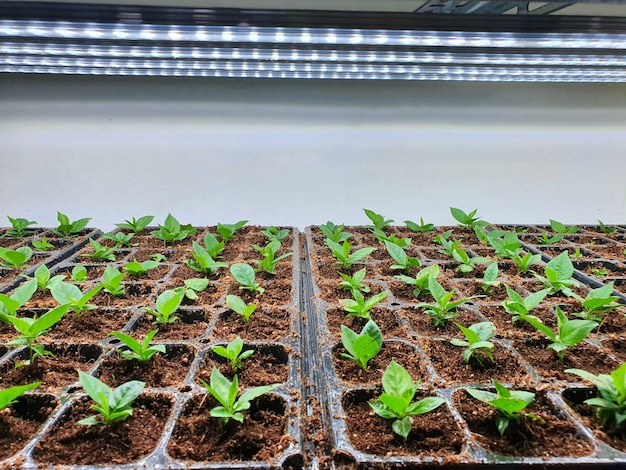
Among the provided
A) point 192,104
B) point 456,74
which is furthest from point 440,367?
point 192,104

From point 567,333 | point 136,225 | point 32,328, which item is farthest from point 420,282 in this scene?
point 136,225

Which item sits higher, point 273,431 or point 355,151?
point 355,151

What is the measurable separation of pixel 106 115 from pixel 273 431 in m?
1.83

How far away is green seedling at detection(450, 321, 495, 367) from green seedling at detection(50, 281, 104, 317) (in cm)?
87

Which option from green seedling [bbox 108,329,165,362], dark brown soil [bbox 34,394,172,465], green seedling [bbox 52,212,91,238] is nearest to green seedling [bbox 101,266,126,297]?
green seedling [bbox 108,329,165,362]

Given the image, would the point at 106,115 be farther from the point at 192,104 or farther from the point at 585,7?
the point at 585,7

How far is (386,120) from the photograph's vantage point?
207cm

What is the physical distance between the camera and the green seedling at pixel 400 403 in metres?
0.67

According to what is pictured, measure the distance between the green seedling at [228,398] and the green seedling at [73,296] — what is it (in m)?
0.48

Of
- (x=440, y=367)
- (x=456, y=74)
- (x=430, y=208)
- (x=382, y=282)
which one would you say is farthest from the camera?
(x=430, y=208)

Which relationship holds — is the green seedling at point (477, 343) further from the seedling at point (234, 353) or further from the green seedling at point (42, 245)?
the green seedling at point (42, 245)

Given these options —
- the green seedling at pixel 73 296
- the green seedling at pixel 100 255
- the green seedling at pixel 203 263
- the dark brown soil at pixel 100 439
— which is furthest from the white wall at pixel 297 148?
the dark brown soil at pixel 100 439

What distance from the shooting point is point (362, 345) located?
0.83 metres

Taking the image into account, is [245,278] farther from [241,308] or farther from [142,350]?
[142,350]
